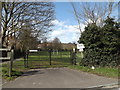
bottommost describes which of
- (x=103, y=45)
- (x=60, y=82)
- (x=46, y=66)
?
(x=46, y=66)

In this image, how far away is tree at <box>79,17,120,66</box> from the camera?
10.4 meters

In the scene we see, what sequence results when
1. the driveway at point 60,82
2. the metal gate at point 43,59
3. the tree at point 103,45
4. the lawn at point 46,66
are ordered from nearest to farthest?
1. the driveway at point 60,82
2. the lawn at point 46,66
3. the tree at point 103,45
4. the metal gate at point 43,59

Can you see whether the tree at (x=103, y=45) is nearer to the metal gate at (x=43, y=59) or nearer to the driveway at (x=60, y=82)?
the driveway at (x=60, y=82)

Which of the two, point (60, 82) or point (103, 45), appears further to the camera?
point (103, 45)

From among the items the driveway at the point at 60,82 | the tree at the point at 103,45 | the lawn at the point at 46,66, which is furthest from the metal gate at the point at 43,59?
the driveway at the point at 60,82

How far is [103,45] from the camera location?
1102 centimetres

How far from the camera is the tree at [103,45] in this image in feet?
34.2

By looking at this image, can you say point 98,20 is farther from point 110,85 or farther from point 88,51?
point 110,85

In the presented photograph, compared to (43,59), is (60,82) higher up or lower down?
lower down

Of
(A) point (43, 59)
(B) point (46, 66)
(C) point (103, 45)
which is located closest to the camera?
(C) point (103, 45)

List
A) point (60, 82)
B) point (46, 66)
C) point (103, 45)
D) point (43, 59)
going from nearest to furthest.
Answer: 1. point (60, 82)
2. point (103, 45)
3. point (46, 66)
4. point (43, 59)

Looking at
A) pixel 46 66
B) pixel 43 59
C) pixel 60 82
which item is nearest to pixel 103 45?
pixel 46 66

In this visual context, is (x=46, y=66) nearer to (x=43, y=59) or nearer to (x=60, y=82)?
(x=43, y=59)

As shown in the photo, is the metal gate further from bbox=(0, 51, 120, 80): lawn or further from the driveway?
the driveway
